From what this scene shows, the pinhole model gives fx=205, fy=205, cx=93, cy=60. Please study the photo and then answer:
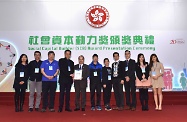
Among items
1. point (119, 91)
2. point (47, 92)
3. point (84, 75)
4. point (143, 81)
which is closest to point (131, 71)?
point (143, 81)

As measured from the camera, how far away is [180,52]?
217 inches

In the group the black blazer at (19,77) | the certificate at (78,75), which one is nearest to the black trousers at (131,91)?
the certificate at (78,75)

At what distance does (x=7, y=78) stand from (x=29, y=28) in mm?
1449

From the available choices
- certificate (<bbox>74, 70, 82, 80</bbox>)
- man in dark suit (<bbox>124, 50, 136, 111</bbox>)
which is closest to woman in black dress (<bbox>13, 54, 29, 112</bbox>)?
certificate (<bbox>74, 70, 82, 80</bbox>)

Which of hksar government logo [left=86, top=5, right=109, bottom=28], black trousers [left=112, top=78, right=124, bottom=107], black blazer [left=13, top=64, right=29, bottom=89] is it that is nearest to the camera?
black blazer [left=13, top=64, right=29, bottom=89]

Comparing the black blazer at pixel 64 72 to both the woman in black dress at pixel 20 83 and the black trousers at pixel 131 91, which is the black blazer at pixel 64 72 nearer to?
the woman in black dress at pixel 20 83

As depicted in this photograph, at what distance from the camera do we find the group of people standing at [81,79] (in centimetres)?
414

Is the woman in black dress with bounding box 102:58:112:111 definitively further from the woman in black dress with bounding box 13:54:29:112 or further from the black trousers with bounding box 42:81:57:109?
the woman in black dress with bounding box 13:54:29:112

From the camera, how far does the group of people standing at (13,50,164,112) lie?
414cm

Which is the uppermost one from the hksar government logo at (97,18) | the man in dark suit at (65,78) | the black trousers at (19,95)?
the hksar government logo at (97,18)

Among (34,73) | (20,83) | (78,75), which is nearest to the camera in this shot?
(20,83)

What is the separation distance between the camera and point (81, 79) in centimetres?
432

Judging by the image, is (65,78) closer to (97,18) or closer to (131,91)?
(131,91)
